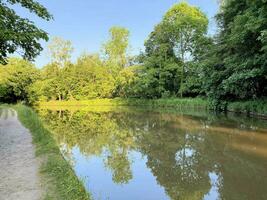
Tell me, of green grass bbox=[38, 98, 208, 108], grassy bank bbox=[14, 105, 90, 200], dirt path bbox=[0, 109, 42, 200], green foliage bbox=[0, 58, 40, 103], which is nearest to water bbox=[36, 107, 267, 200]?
grassy bank bbox=[14, 105, 90, 200]

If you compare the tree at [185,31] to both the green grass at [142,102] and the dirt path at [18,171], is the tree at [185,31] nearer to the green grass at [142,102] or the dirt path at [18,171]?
the green grass at [142,102]

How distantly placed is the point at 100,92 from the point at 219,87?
94.2ft

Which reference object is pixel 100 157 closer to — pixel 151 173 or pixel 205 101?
pixel 151 173

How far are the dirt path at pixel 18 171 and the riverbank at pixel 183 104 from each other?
1660 cm

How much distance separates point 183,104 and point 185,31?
11478mm

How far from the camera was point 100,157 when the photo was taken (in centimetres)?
959

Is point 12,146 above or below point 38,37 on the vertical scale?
below

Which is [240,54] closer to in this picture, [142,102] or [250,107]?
[250,107]

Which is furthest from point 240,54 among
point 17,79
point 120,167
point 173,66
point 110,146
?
point 17,79

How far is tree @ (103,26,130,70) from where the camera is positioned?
5125 centimetres

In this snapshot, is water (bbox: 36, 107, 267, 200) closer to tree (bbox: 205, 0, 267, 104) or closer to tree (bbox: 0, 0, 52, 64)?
tree (bbox: 0, 0, 52, 64)

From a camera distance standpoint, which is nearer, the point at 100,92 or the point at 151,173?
the point at 151,173

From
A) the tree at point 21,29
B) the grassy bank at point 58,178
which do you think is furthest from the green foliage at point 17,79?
the grassy bank at point 58,178

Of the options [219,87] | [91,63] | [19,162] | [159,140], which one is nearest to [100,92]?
[91,63]
